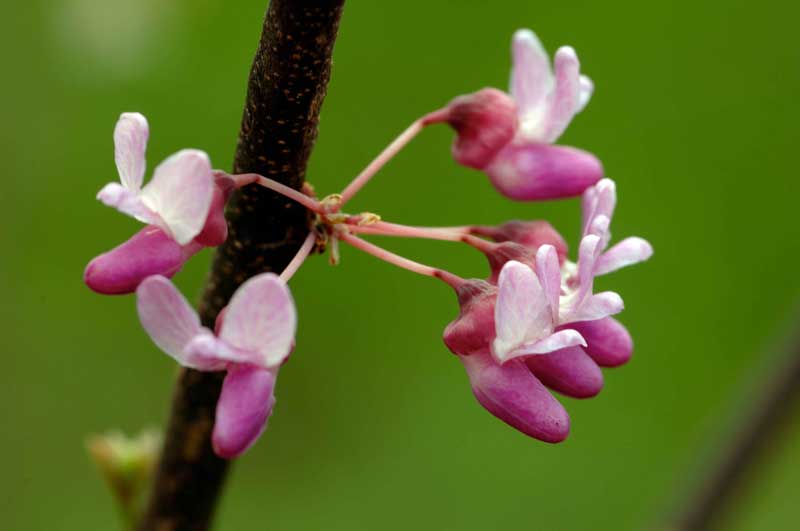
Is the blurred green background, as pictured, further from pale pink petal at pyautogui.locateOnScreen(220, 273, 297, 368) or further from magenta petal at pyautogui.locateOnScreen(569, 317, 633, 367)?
pale pink petal at pyautogui.locateOnScreen(220, 273, 297, 368)

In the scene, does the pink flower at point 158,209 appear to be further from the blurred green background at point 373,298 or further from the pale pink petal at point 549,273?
the blurred green background at point 373,298

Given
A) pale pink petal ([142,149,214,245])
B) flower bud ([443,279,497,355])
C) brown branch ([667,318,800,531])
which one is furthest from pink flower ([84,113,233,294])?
brown branch ([667,318,800,531])

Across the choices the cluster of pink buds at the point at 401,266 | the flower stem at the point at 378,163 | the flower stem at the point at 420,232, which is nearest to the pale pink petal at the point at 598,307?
the cluster of pink buds at the point at 401,266

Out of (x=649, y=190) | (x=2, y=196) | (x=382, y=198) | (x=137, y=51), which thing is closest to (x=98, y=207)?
(x=2, y=196)

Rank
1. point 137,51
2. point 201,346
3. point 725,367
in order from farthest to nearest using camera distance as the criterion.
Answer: point 725,367, point 137,51, point 201,346

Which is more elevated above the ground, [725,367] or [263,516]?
[725,367]

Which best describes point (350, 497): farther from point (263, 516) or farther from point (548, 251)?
point (548, 251)

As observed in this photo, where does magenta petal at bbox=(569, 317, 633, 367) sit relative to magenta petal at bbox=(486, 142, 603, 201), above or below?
below
